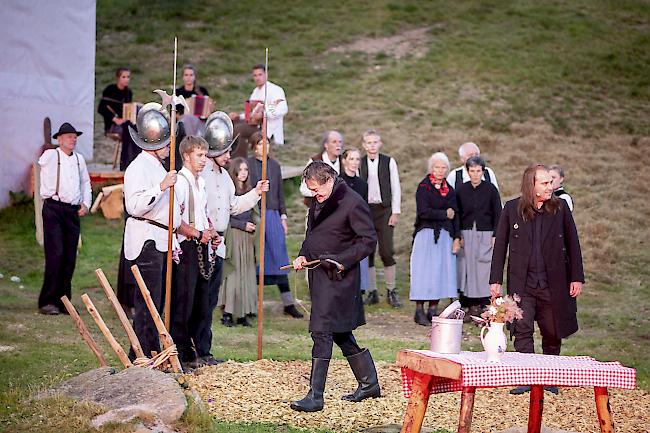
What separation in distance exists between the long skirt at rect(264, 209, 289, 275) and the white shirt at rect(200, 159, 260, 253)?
2.30 metres

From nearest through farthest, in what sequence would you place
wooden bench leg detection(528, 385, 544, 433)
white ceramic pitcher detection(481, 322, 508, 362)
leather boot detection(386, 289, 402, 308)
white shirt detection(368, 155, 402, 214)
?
white ceramic pitcher detection(481, 322, 508, 362), wooden bench leg detection(528, 385, 544, 433), white shirt detection(368, 155, 402, 214), leather boot detection(386, 289, 402, 308)

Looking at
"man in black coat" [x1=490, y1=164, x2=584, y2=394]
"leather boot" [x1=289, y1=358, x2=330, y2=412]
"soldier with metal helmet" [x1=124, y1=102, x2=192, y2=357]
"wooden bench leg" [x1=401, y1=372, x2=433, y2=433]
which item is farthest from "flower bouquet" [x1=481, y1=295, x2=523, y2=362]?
"soldier with metal helmet" [x1=124, y1=102, x2=192, y2=357]

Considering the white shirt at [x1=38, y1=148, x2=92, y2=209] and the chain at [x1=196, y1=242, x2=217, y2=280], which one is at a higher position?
the white shirt at [x1=38, y1=148, x2=92, y2=209]

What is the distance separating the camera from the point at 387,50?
1026 inches

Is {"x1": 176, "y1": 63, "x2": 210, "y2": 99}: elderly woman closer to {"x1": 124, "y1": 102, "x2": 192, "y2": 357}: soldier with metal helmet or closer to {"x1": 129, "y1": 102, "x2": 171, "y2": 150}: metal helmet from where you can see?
{"x1": 129, "y1": 102, "x2": 171, "y2": 150}: metal helmet

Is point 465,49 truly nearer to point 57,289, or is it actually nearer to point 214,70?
point 214,70

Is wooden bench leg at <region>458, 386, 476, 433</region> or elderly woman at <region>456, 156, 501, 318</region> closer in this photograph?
wooden bench leg at <region>458, 386, 476, 433</region>

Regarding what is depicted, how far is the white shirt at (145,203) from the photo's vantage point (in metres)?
7.83

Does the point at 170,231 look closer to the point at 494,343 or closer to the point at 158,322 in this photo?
the point at 158,322

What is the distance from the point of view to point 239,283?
1105cm

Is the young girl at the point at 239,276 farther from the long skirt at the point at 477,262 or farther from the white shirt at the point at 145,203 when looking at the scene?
the white shirt at the point at 145,203

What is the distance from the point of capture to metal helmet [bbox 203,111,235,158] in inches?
352

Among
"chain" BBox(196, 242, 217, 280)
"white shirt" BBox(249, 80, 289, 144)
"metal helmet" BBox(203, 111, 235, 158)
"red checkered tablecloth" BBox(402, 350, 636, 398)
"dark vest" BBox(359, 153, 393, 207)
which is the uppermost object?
"white shirt" BBox(249, 80, 289, 144)

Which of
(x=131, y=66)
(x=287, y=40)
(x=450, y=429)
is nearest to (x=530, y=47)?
(x=287, y=40)
